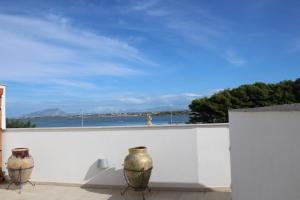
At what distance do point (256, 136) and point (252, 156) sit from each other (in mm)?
288

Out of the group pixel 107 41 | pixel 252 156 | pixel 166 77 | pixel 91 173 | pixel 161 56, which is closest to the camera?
pixel 252 156

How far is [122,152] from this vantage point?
7660mm

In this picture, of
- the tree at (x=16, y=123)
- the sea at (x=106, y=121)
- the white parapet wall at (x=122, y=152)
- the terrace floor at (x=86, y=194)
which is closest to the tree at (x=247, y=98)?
the tree at (x=16, y=123)

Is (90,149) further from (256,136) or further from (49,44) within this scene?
(49,44)

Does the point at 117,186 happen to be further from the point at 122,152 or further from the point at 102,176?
the point at 122,152

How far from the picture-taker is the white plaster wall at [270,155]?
1.98 meters

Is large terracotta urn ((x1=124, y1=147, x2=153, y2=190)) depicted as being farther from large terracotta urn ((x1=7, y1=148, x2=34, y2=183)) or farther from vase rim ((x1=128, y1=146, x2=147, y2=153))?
large terracotta urn ((x1=7, y1=148, x2=34, y2=183))

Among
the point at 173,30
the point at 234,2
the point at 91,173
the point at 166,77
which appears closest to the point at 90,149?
the point at 91,173

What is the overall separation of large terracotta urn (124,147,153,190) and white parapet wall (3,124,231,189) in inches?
21.1

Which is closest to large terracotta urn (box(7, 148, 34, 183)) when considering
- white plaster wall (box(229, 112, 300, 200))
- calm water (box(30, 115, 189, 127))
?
calm water (box(30, 115, 189, 127))

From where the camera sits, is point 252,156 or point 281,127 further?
point 252,156

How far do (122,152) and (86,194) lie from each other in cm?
111

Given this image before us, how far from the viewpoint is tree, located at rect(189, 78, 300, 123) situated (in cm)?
2497

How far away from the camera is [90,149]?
7.84m
